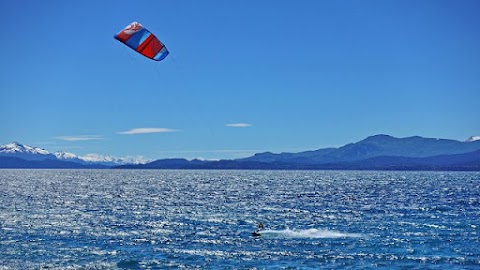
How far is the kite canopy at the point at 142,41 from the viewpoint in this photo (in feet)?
161

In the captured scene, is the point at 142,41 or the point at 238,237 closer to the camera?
the point at 142,41

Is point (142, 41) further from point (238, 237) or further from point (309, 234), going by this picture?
point (309, 234)

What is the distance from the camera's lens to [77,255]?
63.2 metres

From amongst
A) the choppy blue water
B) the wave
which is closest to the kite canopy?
the choppy blue water

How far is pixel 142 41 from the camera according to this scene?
49969mm

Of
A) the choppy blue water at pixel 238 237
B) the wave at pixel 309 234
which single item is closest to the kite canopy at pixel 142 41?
the choppy blue water at pixel 238 237

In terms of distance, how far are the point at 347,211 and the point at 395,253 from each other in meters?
45.1

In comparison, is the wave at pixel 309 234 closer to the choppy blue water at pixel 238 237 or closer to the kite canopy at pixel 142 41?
the choppy blue water at pixel 238 237

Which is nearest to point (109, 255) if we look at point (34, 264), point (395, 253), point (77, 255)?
point (77, 255)

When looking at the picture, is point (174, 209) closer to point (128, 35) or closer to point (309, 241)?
point (309, 241)

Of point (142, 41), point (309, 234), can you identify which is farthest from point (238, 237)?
point (142, 41)

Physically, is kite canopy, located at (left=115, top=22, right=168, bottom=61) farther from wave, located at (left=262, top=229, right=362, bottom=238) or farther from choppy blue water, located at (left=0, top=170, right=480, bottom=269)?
wave, located at (left=262, top=229, right=362, bottom=238)

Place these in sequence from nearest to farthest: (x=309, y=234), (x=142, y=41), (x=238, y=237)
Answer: (x=142, y=41), (x=238, y=237), (x=309, y=234)

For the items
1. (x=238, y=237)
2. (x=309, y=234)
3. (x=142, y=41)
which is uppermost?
(x=142, y=41)
